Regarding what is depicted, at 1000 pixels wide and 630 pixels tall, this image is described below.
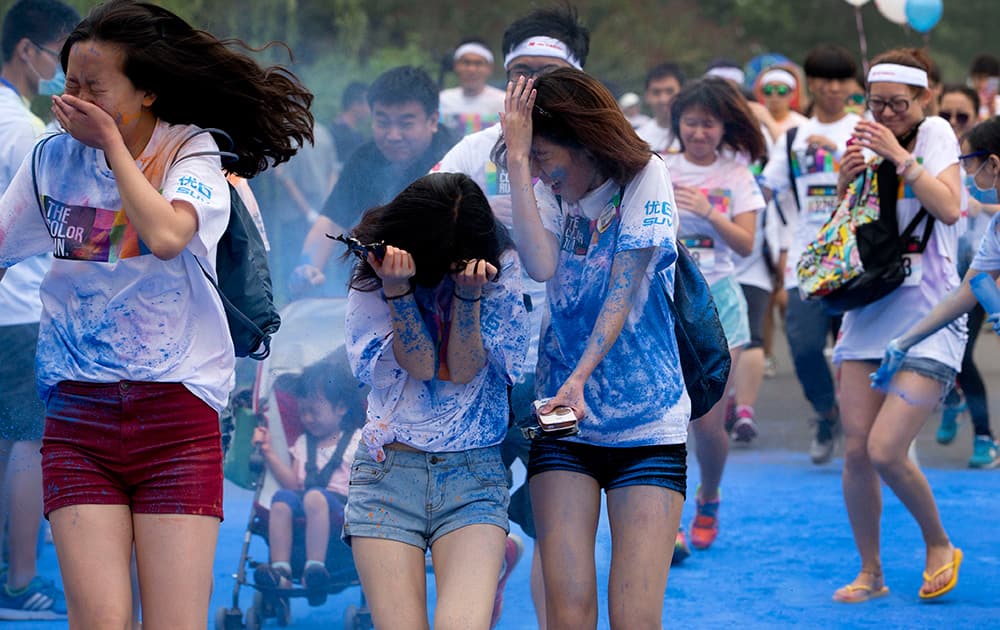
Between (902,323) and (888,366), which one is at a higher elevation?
(902,323)

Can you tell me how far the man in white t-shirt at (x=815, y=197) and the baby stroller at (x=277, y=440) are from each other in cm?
364

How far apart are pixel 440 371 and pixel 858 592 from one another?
2478 millimetres

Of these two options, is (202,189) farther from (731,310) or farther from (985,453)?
(985,453)

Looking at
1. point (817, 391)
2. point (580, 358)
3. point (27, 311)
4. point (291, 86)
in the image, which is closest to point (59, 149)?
point (291, 86)

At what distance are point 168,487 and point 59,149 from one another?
82 cm

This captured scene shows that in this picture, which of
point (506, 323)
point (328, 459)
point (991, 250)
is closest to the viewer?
point (506, 323)

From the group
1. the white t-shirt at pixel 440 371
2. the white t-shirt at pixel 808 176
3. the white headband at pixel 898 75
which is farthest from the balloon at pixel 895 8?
the white t-shirt at pixel 440 371

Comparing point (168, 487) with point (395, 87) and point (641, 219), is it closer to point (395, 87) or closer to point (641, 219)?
point (641, 219)

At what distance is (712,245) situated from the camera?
20.6 feet

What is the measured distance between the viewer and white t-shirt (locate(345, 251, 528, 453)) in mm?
3621

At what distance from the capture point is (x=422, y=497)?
11.7 feet

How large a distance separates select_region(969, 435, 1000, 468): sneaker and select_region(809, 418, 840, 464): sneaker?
0.76 m

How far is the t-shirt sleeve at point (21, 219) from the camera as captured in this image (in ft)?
10.8

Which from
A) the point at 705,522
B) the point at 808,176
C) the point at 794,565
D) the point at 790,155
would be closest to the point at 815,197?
the point at 808,176
